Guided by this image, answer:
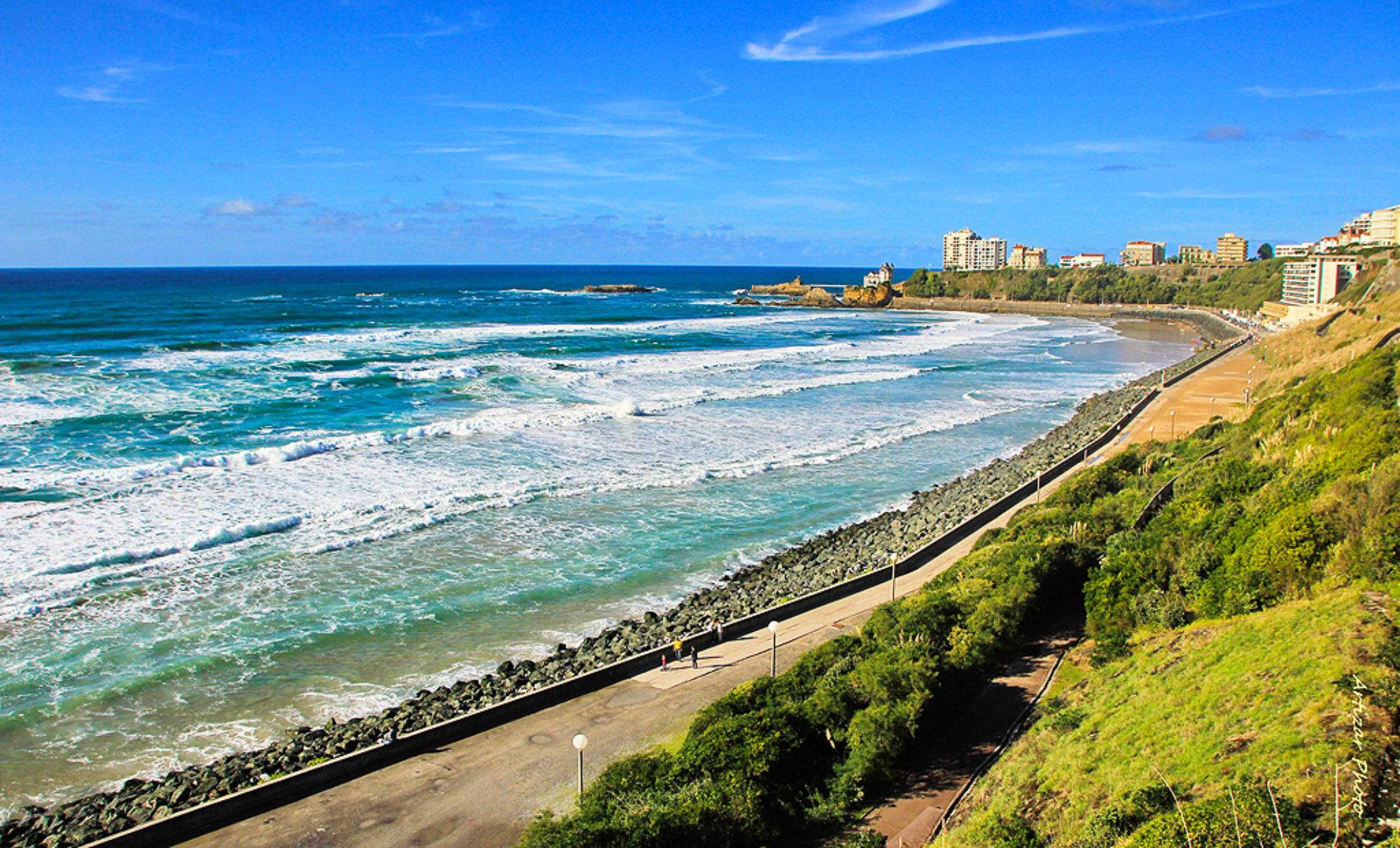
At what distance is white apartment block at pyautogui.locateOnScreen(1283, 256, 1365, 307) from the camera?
66.2m

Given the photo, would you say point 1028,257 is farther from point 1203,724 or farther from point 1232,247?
point 1203,724

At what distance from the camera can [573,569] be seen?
58.6ft

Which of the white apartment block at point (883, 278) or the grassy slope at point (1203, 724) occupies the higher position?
the white apartment block at point (883, 278)

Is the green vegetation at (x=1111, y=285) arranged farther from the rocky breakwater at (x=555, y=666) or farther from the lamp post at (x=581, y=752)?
the lamp post at (x=581, y=752)

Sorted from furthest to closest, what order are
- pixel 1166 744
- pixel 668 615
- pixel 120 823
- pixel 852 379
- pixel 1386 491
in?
pixel 852 379 < pixel 668 615 < pixel 1386 491 < pixel 120 823 < pixel 1166 744

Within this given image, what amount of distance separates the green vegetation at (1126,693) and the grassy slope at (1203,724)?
0.09ft

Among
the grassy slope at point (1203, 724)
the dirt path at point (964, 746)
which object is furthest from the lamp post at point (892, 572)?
the grassy slope at point (1203, 724)

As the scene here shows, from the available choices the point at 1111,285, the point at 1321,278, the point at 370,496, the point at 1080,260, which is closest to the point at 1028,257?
the point at 1080,260

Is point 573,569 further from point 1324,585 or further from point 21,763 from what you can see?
point 1324,585

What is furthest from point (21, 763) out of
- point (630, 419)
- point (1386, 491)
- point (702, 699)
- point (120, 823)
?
point (630, 419)

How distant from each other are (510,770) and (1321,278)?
258 feet

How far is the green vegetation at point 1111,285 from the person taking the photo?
95750 mm

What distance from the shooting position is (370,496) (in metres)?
22.4

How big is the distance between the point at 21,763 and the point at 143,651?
3.02 m
